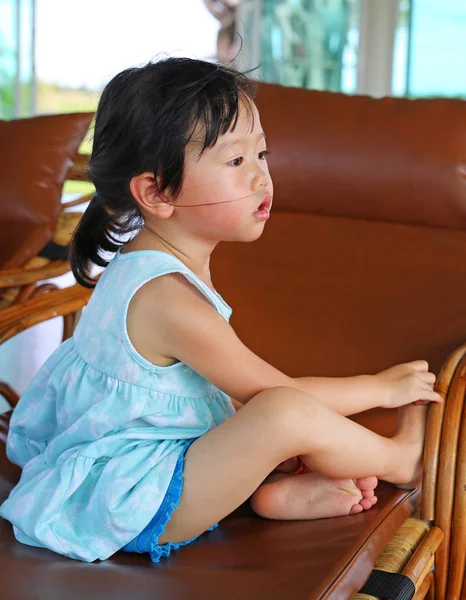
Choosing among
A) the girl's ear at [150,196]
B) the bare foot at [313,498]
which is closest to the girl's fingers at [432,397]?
the bare foot at [313,498]

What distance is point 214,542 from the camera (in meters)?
1.30

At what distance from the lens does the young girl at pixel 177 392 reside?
4.13 ft

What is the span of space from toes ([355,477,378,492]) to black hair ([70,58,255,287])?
0.52 m

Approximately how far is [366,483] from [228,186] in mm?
499

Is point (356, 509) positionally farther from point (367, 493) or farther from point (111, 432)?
point (111, 432)

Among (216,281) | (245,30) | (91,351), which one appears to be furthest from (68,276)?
(91,351)

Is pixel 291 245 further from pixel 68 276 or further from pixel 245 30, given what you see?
pixel 245 30

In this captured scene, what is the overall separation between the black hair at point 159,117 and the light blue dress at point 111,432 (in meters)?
0.13

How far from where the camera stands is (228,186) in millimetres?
1387

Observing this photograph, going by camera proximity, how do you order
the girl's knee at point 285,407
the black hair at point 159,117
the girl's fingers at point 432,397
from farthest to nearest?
the girl's fingers at point 432,397 < the black hair at point 159,117 < the girl's knee at point 285,407

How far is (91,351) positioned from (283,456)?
1.13 feet

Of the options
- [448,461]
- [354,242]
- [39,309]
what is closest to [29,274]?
[39,309]

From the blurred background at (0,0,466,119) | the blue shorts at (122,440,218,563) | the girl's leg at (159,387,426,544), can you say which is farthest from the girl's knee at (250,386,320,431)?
the blurred background at (0,0,466,119)

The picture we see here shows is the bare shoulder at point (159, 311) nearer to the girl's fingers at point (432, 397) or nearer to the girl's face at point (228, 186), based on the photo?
the girl's face at point (228, 186)
